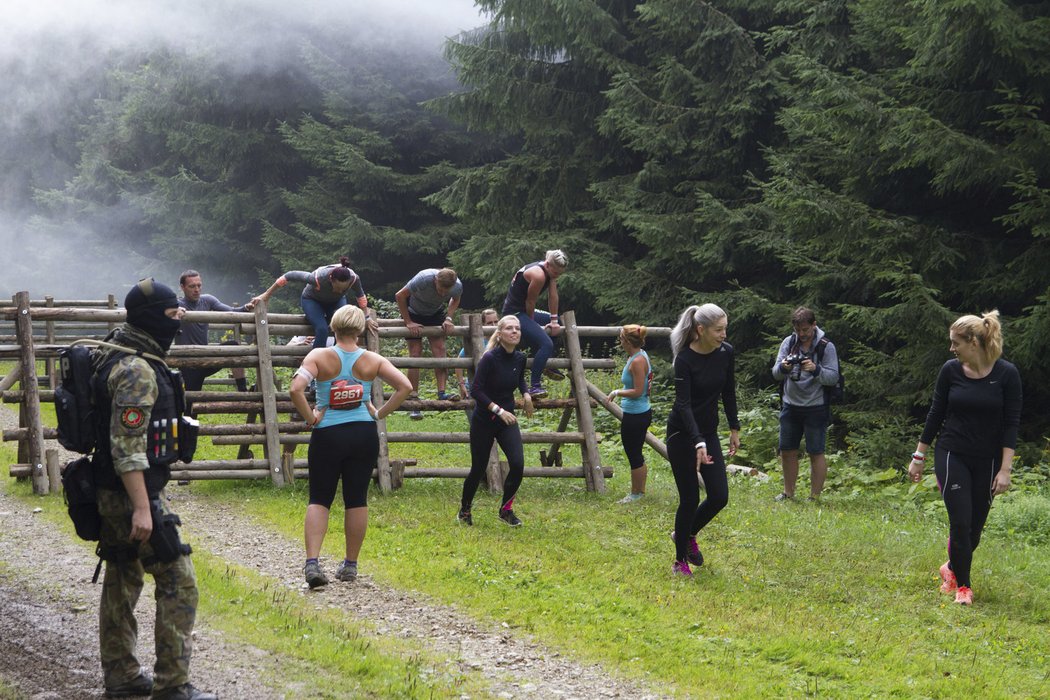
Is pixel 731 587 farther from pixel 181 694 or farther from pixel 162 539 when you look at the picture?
pixel 162 539

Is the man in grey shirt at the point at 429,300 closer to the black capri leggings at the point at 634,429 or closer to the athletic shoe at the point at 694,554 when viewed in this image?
the black capri leggings at the point at 634,429

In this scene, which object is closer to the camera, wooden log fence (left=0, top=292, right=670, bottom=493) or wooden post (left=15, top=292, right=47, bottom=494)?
wooden post (left=15, top=292, right=47, bottom=494)

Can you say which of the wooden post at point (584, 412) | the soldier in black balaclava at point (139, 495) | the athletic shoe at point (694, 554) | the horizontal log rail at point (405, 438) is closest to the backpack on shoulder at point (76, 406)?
the soldier in black balaclava at point (139, 495)

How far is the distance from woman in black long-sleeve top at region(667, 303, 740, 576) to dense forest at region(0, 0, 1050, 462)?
21.4 feet

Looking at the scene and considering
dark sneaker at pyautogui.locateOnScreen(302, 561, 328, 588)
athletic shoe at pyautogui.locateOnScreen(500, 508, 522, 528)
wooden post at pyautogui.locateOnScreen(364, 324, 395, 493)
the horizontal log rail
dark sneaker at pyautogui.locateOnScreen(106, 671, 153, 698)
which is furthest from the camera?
the horizontal log rail

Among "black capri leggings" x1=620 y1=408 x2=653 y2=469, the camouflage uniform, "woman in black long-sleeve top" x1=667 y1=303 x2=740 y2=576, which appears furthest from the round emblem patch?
"black capri leggings" x1=620 y1=408 x2=653 y2=469

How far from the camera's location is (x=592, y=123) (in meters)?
23.6

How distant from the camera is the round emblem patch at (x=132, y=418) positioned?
4.84m

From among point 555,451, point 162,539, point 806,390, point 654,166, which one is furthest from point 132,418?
point 654,166

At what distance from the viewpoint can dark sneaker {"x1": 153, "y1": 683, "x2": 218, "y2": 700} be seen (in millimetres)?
5004

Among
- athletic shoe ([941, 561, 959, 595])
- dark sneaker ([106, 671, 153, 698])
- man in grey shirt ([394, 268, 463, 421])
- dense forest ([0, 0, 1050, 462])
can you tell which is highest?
dense forest ([0, 0, 1050, 462])

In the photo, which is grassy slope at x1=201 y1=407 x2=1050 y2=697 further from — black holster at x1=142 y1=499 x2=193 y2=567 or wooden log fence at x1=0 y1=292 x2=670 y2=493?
black holster at x1=142 y1=499 x2=193 y2=567

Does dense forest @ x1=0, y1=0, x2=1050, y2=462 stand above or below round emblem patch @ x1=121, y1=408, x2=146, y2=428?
above

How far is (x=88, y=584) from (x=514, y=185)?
18.0 m
